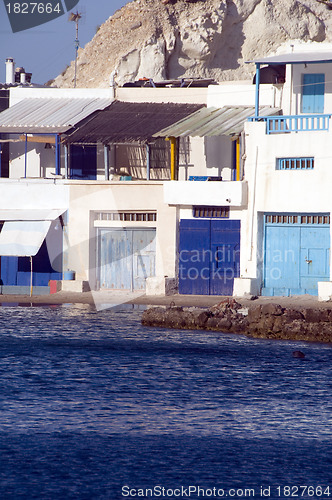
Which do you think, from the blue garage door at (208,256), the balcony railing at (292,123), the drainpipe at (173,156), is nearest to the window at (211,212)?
the blue garage door at (208,256)

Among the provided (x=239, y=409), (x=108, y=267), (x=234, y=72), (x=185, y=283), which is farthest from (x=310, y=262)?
(x=234, y=72)

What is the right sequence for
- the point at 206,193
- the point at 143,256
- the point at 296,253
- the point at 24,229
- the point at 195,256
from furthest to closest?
1. the point at 143,256
2. the point at 24,229
3. the point at 195,256
4. the point at 206,193
5. the point at 296,253

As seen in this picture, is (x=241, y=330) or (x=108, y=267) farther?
(x=108, y=267)

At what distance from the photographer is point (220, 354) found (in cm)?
2659

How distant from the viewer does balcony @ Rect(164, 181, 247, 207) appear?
114 ft

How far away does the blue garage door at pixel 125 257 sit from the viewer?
36.9m

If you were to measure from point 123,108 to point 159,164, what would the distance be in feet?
8.58

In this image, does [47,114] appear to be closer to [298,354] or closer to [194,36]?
[298,354]

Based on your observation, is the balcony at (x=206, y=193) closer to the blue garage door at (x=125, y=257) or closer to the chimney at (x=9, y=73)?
the blue garage door at (x=125, y=257)

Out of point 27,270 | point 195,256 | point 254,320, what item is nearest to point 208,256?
point 195,256

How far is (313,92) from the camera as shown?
120 feet

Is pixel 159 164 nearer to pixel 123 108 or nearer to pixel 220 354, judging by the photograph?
pixel 123 108

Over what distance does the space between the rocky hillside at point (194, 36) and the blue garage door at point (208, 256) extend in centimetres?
2669

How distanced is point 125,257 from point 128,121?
5.35m
